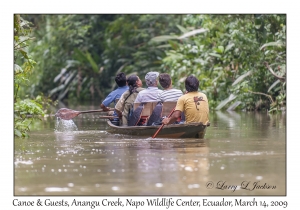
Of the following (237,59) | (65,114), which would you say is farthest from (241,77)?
(65,114)

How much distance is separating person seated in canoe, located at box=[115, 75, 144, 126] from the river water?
55 cm

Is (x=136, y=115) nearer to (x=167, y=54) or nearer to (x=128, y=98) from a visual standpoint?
(x=128, y=98)

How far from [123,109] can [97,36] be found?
25.1m

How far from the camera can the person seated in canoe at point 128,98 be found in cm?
1512

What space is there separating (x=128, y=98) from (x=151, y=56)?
21691 millimetres

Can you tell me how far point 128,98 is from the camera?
599 inches

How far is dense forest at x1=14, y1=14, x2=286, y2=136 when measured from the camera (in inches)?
860

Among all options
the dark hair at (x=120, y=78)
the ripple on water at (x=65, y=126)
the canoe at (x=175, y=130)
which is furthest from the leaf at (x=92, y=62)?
the canoe at (x=175, y=130)

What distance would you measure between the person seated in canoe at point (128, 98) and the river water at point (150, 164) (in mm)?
552

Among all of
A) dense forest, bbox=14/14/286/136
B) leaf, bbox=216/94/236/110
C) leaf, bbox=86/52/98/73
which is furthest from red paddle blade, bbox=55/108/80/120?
leaf, bbox=86/52/98/73

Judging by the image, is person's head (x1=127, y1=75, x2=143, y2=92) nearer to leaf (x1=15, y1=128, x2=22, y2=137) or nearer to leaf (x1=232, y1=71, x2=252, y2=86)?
leaf (x1=15, y1=128, x2=22, y2=137)

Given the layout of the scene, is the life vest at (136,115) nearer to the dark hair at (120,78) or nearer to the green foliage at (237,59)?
the dark hair at (120,78)

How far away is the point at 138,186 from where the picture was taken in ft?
27.3

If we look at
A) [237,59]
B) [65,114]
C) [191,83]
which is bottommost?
[65,114]
